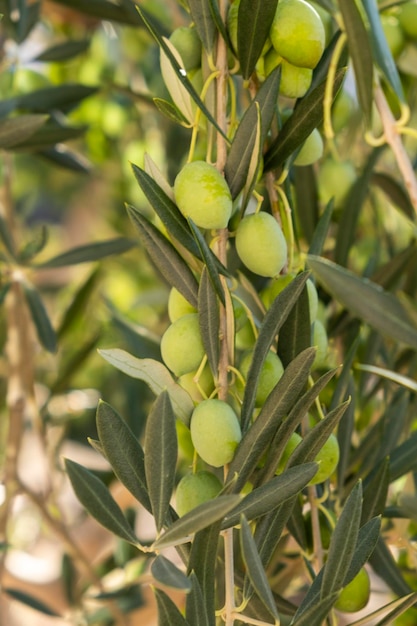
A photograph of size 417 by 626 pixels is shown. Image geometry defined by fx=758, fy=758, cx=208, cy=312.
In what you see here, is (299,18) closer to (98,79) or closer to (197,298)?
(197,298)

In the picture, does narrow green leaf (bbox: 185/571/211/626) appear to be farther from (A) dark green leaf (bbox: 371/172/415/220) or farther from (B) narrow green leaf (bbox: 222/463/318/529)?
(A) dark green leaf (bbox: 371/172/415/220)

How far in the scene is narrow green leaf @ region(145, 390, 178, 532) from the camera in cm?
39

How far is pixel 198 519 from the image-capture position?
36 centimetres

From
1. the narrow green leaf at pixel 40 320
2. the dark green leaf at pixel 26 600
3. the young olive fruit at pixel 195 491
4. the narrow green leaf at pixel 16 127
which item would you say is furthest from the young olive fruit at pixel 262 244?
the dark green leaf at pixel 26 600

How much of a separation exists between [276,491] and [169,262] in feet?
0.48

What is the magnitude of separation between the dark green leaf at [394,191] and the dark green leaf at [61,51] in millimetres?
404

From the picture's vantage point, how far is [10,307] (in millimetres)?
863

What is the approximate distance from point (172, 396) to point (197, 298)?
0.06 meters

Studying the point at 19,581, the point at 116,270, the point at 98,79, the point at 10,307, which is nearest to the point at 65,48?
the point at 98,79

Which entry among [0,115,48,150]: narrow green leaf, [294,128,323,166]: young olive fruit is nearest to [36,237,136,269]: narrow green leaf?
[0,115,48,150]: narrow green leaf

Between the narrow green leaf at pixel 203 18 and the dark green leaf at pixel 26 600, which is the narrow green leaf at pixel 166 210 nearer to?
the narrow green leaf at pixel 203 18

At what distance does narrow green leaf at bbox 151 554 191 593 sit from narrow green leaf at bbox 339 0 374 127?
314 mm

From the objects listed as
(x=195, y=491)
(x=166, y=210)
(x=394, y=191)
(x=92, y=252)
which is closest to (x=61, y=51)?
(x=92, y=252)

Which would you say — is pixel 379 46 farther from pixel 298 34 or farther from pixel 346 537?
pixel 346 537
